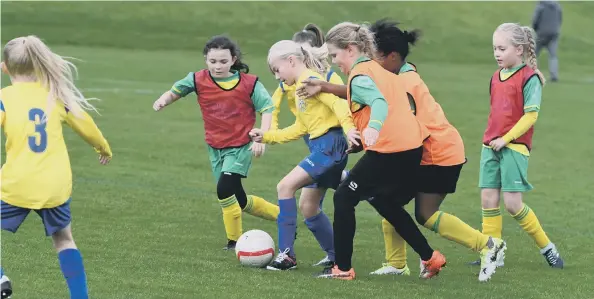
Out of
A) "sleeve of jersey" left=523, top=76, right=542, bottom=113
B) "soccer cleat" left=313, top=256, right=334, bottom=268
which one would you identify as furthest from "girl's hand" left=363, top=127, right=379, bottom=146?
"sleeve of jersey" left=523, top=76, right=542, bottom=113

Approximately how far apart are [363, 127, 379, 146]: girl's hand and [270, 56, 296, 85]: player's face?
129 cm

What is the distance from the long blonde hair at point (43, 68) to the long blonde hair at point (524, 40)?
3.55 meters

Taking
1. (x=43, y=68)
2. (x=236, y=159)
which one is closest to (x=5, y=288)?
(x=43, y=68)

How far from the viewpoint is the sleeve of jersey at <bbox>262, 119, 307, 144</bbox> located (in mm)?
7910

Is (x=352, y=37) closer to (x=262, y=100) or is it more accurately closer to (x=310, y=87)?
(x=310, y=87)

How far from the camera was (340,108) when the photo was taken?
7602 millimetres

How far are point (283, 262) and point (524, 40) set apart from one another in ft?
7.93

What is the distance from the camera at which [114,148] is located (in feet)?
47.2

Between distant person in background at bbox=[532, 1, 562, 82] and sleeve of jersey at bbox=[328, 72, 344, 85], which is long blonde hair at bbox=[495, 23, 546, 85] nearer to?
sleeve of jersey at bbox=[328, 72, 344, 85]

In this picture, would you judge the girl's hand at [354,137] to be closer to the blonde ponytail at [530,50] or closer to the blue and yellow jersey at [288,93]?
the blue and yellow jersey at [288,93]

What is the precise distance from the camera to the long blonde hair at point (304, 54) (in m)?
7.84

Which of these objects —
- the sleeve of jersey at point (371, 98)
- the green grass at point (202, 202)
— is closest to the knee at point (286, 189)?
the green grass at point (202, 202)

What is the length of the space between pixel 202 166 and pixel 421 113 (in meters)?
6.12

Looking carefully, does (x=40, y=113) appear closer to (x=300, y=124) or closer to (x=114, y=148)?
(x=300, y=124)
